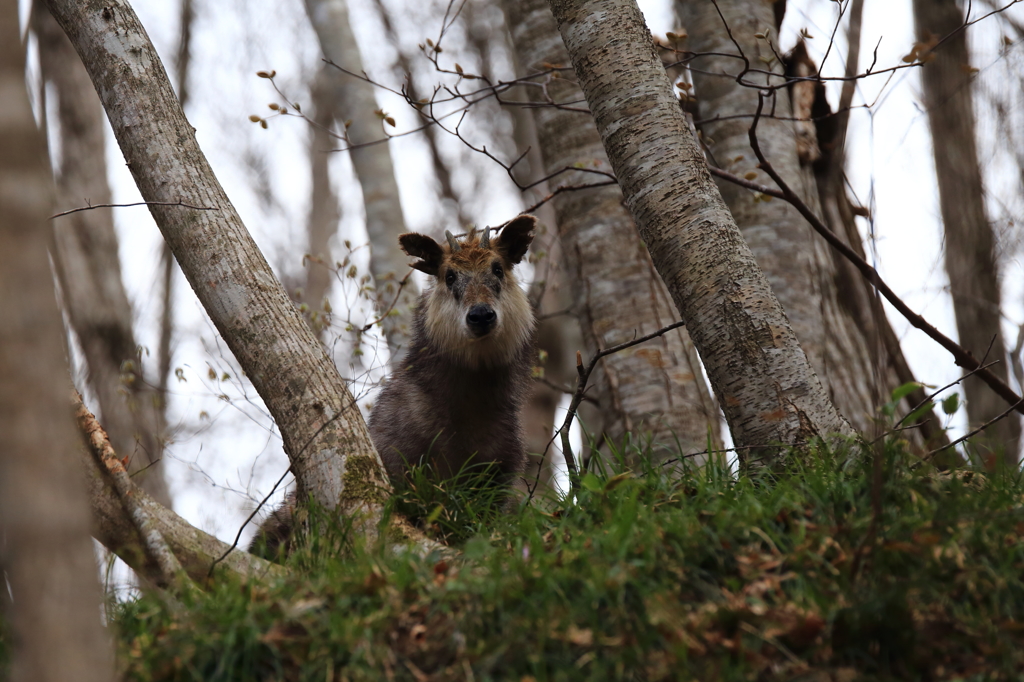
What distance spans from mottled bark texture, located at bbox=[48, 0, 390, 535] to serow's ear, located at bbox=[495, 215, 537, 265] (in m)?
2.14

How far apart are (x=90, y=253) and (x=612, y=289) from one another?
7.54m

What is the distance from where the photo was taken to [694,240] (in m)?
4.35

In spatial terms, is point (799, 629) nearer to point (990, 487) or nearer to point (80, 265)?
point (990, 487)

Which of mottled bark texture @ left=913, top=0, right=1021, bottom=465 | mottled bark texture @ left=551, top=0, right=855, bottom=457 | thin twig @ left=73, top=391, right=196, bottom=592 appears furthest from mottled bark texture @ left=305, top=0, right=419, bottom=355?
mottled bark texture @ left=913, top=0, right=1021, bottom=465

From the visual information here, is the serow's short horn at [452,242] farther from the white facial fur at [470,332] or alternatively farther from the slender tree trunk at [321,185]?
the slender tree trunk at [321,185]

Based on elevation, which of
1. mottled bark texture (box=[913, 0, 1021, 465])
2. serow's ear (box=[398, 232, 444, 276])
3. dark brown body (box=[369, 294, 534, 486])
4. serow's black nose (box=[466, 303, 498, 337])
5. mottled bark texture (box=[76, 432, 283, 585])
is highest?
mottled bark texture (box=[913, 0, 1021, 465])

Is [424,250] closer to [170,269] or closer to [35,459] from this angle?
[35,459]

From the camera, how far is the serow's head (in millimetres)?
5727

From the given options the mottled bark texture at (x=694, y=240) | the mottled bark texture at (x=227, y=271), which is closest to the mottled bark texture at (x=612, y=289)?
the mottled bark texture at (x=694, y=240)

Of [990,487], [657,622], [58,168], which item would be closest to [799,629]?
[657,622]

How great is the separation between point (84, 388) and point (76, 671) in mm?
8975

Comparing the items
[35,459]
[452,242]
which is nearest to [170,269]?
[452,242]

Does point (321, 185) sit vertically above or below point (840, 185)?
above

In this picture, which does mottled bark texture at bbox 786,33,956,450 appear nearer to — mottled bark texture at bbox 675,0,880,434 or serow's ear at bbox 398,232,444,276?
mottled bark texture at bbox 675,0,880,434
